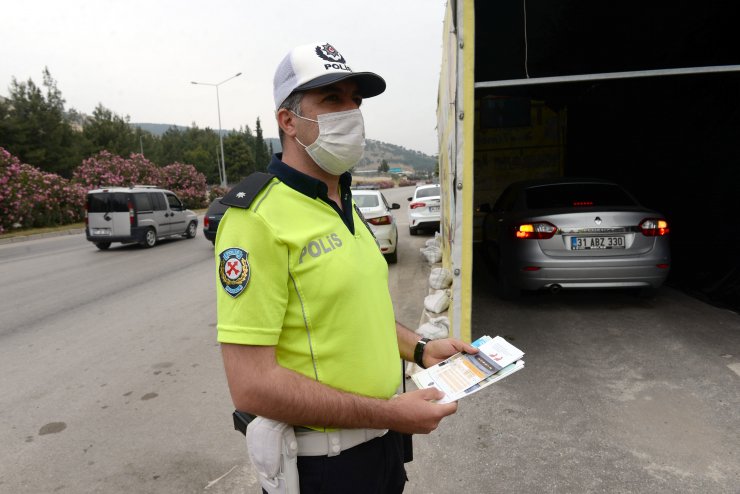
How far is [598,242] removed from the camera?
5016 mm

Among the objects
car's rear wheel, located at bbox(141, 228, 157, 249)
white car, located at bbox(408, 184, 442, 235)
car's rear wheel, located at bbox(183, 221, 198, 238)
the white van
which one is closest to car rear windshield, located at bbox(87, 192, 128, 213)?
the white van

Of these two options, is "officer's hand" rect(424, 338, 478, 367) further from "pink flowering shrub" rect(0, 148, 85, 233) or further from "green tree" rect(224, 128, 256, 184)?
"green tree" rect(224, 128, 256, 184)

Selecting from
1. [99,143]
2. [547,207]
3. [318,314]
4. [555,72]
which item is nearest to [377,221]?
[547,207]

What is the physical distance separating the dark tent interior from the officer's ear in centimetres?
589

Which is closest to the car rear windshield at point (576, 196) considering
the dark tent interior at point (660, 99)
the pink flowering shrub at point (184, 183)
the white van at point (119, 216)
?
the dark tent interior at point (660, 99)

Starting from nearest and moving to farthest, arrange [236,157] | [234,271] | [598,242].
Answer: [234,271], [598,242], [236,157]

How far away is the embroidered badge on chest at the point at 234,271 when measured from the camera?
1.03 metres

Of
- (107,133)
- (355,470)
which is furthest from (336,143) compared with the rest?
(107,133)

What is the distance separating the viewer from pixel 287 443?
44.9 inches

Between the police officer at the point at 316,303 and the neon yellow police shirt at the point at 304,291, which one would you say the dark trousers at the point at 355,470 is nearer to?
the police officer at the point at 316,303

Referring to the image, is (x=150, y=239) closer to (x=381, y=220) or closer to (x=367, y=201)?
(x=367, y=201)

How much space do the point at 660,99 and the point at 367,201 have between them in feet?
18.6

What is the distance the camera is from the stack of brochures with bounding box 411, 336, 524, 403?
1357 millimetres

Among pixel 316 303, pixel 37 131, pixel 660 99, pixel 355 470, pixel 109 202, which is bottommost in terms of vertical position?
pixel 355 470
